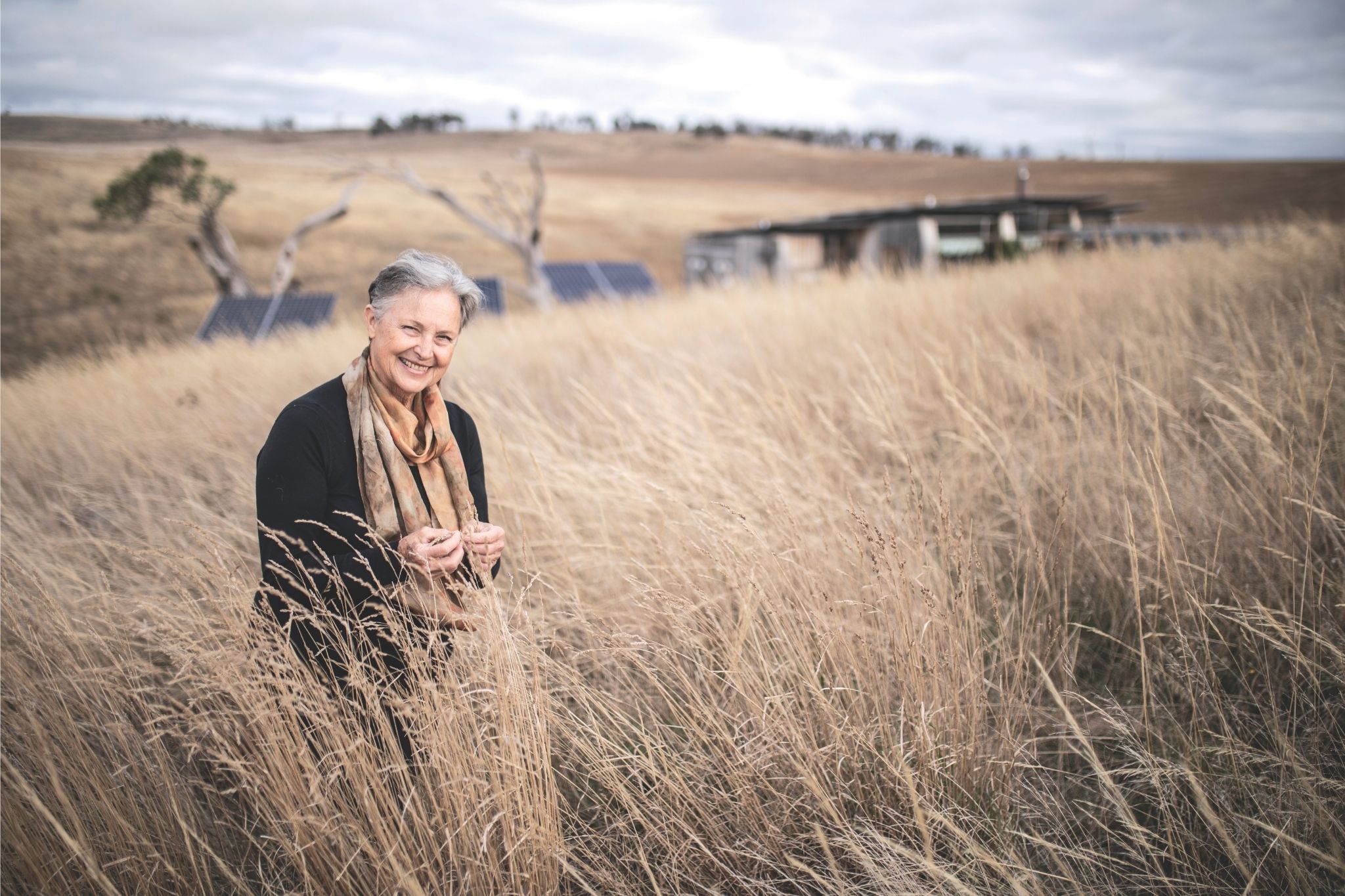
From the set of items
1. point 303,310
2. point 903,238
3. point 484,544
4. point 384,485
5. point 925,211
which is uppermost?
point 925,211

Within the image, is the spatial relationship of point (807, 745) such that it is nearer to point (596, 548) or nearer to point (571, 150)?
point (596, 548)

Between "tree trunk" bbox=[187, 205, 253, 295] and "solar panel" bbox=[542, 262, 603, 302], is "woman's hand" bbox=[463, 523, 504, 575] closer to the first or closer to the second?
"solar panel" bbox=[542, 262, 603, 302]

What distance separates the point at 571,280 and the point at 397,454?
14032mm

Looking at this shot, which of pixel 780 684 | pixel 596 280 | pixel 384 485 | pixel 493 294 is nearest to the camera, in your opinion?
pixel 384 485

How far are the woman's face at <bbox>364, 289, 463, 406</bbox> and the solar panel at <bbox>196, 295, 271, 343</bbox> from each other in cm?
1024

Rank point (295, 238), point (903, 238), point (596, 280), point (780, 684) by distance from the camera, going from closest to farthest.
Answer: point (780, 684) < point (903, 238) < point (596, 280) < point (295, 238)

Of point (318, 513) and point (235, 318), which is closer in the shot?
point (318, 513)

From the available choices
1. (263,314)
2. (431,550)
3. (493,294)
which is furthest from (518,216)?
(431,550)

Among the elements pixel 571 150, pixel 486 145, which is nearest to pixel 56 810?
pixel 486 145

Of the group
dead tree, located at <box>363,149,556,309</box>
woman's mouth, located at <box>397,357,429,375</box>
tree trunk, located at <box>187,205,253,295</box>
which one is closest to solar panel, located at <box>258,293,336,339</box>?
dead tree, located at <box>363,149,556,309</box>

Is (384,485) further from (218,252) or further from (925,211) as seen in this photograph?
(218,252)

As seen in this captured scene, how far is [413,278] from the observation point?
5.51 ft

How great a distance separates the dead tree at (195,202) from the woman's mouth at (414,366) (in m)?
15.2

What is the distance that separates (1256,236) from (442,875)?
34.3 ft
